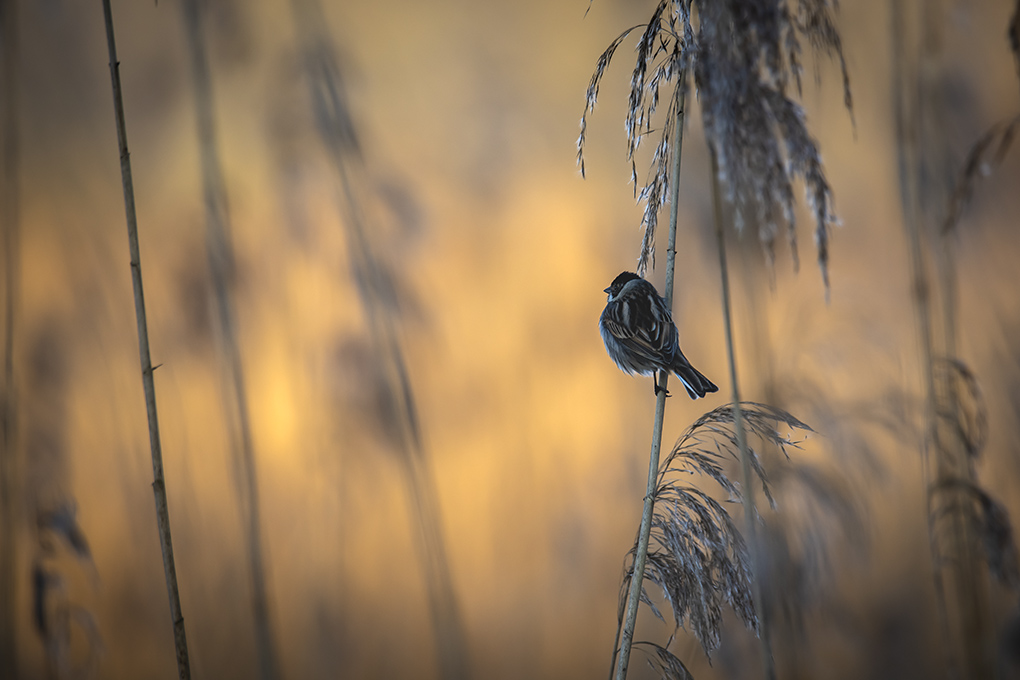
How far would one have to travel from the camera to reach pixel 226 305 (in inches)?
48.5

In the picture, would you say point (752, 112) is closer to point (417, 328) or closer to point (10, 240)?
point (417, 328)

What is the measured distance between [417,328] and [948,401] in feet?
3.03

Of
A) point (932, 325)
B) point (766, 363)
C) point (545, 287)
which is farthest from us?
point (545, 287)

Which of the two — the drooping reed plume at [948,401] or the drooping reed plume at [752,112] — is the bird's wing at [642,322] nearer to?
the drooping reed plume at [752,112]

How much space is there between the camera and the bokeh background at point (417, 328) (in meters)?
1.22

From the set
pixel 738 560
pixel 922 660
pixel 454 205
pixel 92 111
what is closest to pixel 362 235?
pixel 454 205

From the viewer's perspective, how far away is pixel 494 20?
1280mm

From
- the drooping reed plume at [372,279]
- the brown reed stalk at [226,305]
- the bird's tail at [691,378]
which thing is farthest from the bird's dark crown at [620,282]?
the brown reed stalk at [226,305]

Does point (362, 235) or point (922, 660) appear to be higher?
point (362, 235)

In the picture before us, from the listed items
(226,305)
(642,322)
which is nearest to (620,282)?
(642,322)

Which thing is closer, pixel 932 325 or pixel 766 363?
pixel 932 325

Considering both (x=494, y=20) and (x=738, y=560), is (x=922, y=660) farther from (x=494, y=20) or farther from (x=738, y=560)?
(x=494, y=20)

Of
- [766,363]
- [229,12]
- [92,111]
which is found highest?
[229,12]

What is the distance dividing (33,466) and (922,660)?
1878mm
